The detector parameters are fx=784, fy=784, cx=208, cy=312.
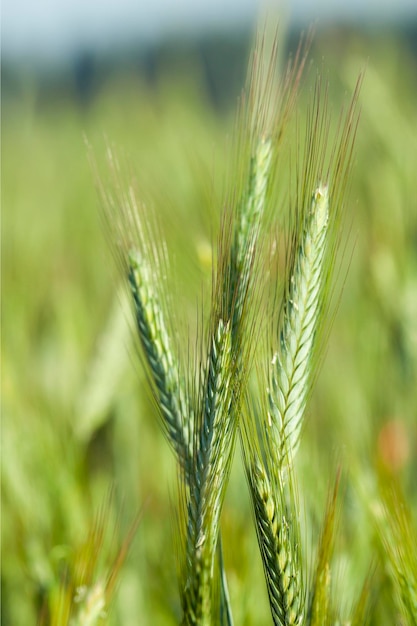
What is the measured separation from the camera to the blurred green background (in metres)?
0.91

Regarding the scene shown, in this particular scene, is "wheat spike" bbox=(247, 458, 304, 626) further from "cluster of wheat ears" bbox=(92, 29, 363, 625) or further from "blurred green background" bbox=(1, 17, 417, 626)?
"blurred green background" bbox=(1, 17, 417, 626)

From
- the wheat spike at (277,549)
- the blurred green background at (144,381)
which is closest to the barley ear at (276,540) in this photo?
the wheat spike at (277,549)

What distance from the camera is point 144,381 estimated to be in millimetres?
1230

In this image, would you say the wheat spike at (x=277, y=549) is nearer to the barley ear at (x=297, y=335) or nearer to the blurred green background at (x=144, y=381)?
the barley ear at (x=297, y=335)

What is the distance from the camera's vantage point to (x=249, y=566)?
87 centimetres

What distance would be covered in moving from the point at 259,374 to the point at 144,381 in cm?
66

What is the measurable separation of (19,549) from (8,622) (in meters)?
0.15

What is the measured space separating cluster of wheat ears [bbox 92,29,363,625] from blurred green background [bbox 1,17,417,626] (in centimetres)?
4

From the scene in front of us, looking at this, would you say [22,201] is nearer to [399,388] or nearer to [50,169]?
[50,169]

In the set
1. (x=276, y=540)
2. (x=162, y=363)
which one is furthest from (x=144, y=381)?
(x=276, y=540)

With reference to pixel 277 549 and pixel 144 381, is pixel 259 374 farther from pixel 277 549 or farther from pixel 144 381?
pixel 144 381

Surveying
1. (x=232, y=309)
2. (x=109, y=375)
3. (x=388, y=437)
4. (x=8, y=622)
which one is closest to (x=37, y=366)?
(x=109, y=375)

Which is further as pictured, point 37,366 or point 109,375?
point 37,366

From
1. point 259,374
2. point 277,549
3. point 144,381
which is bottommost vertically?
point 277,549
